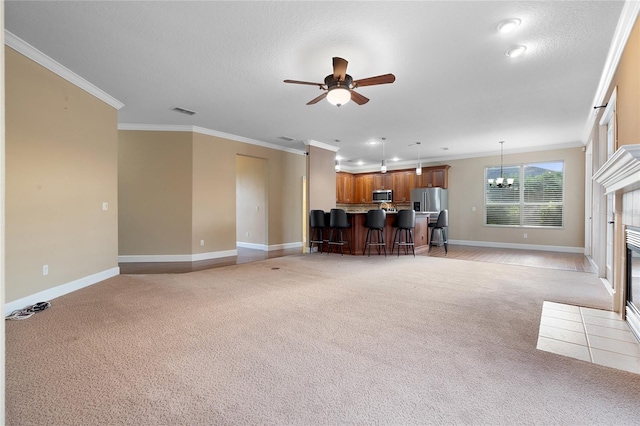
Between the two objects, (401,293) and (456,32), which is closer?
(456,32)

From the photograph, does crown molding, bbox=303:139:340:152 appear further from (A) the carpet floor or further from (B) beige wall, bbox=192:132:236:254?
(A) the carpet floor

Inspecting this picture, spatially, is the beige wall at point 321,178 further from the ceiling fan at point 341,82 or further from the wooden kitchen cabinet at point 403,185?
the ceiling fan at point 341,82

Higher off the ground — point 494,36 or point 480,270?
point 494,36

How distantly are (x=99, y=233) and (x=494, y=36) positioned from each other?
5.41 meters

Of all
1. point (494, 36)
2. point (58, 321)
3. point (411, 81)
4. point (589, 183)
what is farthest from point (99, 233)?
point (589, 183)

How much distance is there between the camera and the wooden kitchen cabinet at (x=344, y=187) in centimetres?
1060

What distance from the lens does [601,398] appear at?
5.55 feet

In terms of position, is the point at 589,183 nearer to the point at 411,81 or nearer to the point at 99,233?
the point at 411,81

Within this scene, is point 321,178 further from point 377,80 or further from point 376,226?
point 377,80

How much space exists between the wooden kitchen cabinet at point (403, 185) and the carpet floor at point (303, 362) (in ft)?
19.8

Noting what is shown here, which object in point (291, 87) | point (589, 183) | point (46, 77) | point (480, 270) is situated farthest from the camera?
point (589, 183)

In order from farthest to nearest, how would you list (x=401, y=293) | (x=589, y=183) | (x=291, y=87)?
1. (x=589, y=183)
2. (x=291, y=87)
3. (x=401, y=293)

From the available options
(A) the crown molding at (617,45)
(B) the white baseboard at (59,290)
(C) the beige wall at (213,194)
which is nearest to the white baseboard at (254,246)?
(C) the beige wall at (213,194)

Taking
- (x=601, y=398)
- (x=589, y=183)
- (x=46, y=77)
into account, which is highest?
(x=46, y=77)
